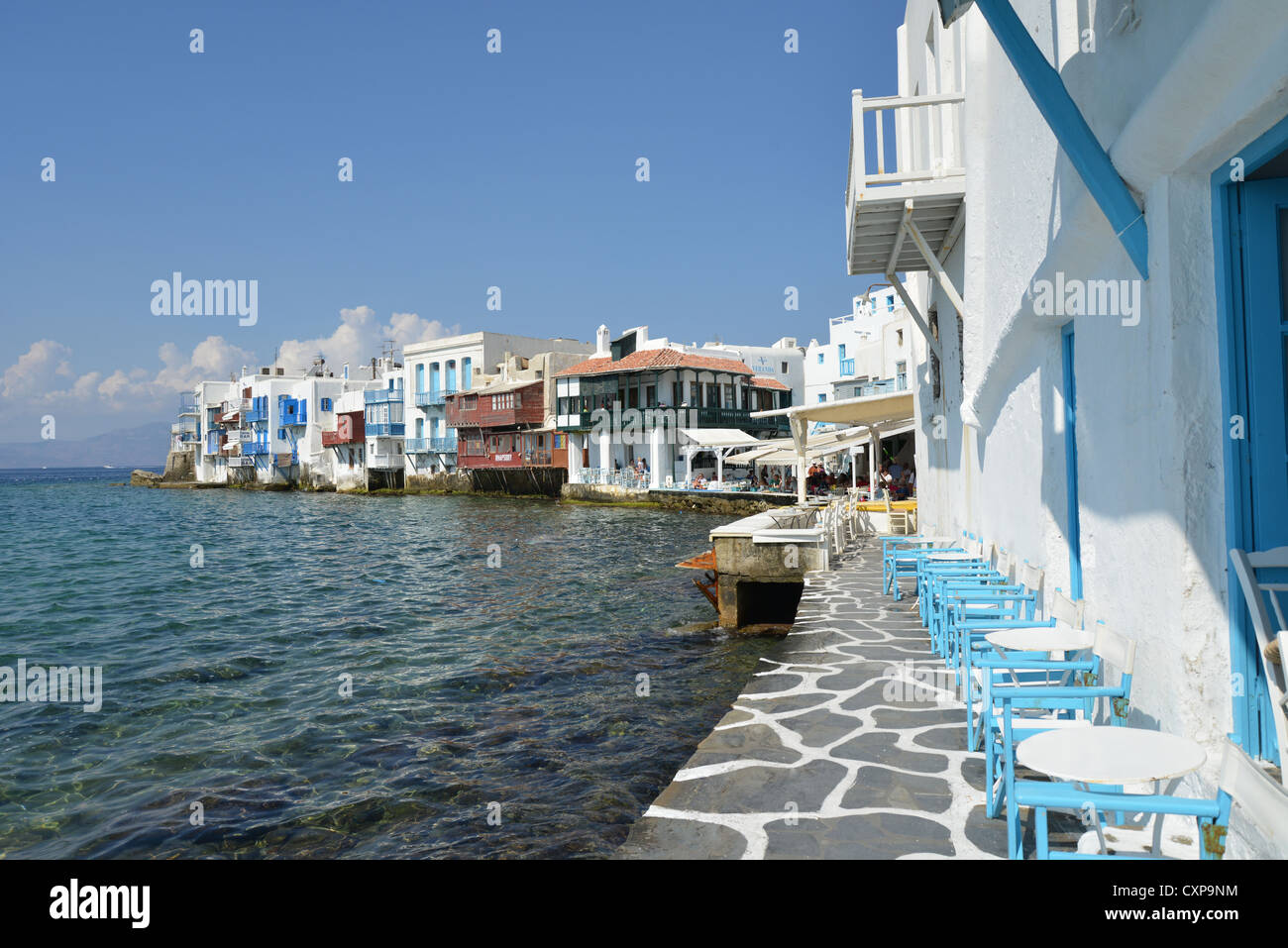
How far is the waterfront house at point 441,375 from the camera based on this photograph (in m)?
63.3

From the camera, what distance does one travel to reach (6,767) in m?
7.91

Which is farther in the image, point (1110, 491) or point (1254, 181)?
point (1110, 491)

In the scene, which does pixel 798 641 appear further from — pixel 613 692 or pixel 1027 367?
pixel 1027 367

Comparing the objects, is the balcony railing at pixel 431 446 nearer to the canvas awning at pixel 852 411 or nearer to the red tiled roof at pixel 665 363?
the red tiled roof at pixel 665 363

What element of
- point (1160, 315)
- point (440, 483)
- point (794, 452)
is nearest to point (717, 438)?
point (794, 452)

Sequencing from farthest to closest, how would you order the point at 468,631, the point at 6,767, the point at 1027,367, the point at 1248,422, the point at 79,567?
the point at 79,567
the point at 468,631
the point at 6,767
the point at 1027,367
the point at 1248,422

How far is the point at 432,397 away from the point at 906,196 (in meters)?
59.8

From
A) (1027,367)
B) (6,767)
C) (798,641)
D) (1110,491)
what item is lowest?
(6,767)

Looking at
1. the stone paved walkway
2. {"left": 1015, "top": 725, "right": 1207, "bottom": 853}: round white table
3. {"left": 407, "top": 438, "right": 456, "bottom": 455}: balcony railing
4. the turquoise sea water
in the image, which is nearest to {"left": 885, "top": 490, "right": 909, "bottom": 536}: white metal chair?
the turquoise sea water

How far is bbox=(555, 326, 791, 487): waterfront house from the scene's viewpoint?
4694 cm

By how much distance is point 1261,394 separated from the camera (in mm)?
2938
